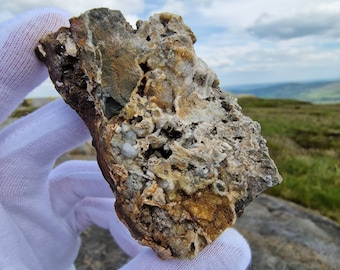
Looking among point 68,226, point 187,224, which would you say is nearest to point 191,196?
point 187,224

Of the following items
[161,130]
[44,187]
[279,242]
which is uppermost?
[161,130]

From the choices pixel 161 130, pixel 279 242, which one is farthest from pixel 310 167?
pixel 161 130

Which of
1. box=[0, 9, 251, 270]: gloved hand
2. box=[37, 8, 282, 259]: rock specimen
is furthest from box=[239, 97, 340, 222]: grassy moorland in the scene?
box=[37, 8, 282, 259]: rock specimen

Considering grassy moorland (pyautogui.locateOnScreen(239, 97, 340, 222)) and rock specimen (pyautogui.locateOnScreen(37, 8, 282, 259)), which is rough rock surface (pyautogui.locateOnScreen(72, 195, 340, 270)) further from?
rock specimen (pyautogui.locateOnScreen(37, 8, 282, 259))

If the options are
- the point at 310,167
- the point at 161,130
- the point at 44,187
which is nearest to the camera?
the point at 161,130

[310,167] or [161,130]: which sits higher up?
[161,130]

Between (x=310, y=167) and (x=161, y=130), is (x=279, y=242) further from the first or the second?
(x=161, y=130)
